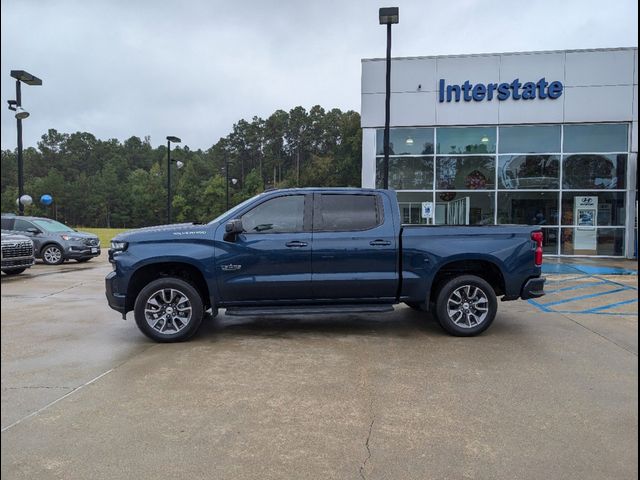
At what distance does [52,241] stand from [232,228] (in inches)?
485

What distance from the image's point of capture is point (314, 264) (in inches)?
241

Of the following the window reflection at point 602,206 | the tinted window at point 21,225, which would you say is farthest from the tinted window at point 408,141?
the tinted window at point 21,225

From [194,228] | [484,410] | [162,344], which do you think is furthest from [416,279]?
[162,344]

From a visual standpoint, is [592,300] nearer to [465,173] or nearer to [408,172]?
[465,173]

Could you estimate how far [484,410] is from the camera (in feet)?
12.9

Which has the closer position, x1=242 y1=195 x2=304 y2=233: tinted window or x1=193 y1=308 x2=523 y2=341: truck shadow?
x1=242 y1=195 x2=304 y2=233: tinted window

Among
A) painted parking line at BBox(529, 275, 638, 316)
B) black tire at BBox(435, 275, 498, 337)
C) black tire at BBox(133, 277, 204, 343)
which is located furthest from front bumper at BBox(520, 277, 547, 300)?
black tire at BBox(133, 277, 204, 343)

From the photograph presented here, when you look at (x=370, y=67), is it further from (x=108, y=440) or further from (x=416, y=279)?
(x=108, y=440)

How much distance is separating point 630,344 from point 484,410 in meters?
3.01

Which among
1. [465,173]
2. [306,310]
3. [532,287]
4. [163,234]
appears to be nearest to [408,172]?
[465,173]

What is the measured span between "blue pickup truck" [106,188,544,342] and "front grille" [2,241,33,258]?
676 centimetres

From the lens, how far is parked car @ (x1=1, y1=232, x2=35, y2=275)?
11.6 metres

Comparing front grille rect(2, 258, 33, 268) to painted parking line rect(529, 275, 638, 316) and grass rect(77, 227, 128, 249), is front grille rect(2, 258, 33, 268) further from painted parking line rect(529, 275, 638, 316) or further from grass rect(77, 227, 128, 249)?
painted parking line rect(529, 275, 638, 316)

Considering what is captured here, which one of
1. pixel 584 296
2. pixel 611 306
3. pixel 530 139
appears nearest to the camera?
pixel 611 306
